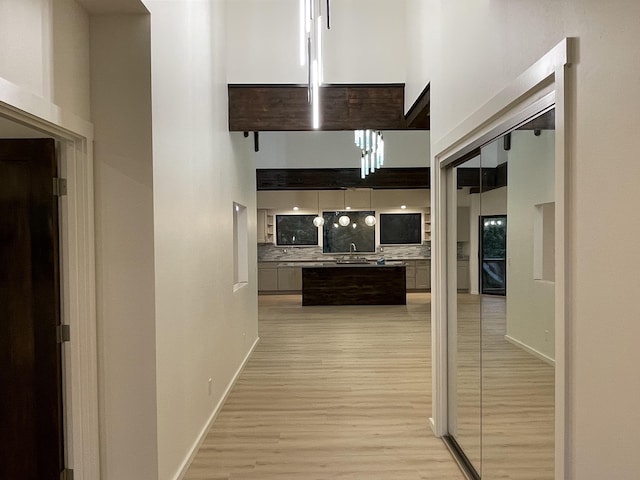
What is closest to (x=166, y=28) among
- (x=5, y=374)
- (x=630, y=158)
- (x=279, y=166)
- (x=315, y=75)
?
(x=315, y=75)

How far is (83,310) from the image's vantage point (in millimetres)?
2439

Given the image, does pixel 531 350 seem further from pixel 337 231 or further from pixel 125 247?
pixel 337 231

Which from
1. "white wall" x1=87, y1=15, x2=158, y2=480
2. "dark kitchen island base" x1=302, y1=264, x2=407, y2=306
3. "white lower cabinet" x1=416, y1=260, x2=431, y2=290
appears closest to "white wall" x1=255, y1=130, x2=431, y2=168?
"dark kitchen island base" x1=302, y1=264, x2=407, y2=306

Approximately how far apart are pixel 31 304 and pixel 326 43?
3.90 meters

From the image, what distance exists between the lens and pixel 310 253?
13.0 metres

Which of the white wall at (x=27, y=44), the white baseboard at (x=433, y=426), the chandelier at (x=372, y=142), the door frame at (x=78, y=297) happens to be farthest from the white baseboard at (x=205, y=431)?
the chandelier at (x=372, y=142)

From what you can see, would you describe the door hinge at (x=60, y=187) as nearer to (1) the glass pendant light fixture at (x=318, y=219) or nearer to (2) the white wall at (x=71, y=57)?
(2) the white wall at (x=71, y=57)

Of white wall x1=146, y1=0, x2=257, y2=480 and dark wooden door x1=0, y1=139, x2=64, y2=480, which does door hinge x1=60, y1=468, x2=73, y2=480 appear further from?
white wall x1=146, y1=0, x2=257, y2=480

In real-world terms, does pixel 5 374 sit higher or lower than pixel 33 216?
lower

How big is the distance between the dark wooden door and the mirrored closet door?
2.43m

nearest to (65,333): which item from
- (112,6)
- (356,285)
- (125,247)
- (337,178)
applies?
(125,247)

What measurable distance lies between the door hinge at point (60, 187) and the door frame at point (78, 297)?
21 millimetres

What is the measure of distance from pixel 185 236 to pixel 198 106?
115cm

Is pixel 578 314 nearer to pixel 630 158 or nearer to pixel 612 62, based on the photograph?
pixel 630 158
